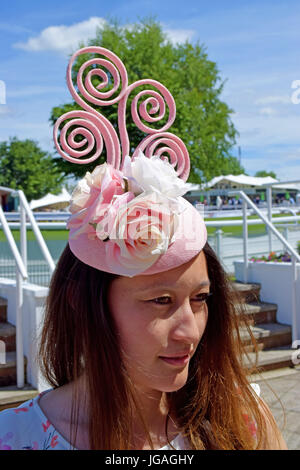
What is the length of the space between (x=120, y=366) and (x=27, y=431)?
27cm

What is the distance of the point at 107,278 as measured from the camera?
1087mm

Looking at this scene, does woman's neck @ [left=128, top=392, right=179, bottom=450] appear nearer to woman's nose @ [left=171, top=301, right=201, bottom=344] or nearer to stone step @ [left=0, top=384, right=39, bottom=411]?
woman's nose @ [left=171, top=301, right=201, bottom=344]

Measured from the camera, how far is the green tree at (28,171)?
47.8m

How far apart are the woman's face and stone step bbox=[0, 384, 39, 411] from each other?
2.98 metres

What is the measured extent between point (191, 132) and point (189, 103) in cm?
172

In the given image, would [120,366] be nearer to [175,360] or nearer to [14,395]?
[175,360]

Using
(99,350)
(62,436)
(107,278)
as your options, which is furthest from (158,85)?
(62,436)

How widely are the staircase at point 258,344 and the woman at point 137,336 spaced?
206 cm

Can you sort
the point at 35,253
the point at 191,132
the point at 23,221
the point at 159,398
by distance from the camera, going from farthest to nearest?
the point at 191,132 < the point at 35,253 < the point at 23,221 < the point at 159,398

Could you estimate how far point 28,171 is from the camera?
48.4 metres

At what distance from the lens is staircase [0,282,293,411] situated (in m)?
3.85

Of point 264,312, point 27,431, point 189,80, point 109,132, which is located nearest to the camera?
point 27,431

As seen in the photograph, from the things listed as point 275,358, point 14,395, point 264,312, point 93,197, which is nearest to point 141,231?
point 93,197
